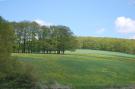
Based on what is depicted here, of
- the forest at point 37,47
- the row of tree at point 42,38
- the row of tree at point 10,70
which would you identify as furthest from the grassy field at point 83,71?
the row of tree at point 42,38

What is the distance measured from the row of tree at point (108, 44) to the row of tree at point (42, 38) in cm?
1117

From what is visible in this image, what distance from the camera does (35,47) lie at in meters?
76.7

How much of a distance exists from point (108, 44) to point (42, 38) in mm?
22978

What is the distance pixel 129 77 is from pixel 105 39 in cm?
3769

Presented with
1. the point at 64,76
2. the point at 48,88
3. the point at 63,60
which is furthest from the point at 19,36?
the point at 48,88

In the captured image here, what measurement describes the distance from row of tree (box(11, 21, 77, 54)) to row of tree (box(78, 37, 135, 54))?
11171mm

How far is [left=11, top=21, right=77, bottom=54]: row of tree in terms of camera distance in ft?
250

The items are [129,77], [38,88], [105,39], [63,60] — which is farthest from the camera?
[105,39]

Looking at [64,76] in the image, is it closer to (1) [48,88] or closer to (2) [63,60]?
(2) [63,60]

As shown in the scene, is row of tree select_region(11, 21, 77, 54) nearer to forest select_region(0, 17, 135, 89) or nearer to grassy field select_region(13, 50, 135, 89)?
forest select_region(0, 17, 135, 89)

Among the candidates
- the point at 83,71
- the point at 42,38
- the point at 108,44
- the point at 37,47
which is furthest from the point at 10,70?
the point at 108,44

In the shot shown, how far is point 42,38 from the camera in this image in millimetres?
77938

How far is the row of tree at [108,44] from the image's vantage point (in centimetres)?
9122

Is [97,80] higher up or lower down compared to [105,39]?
lower down
